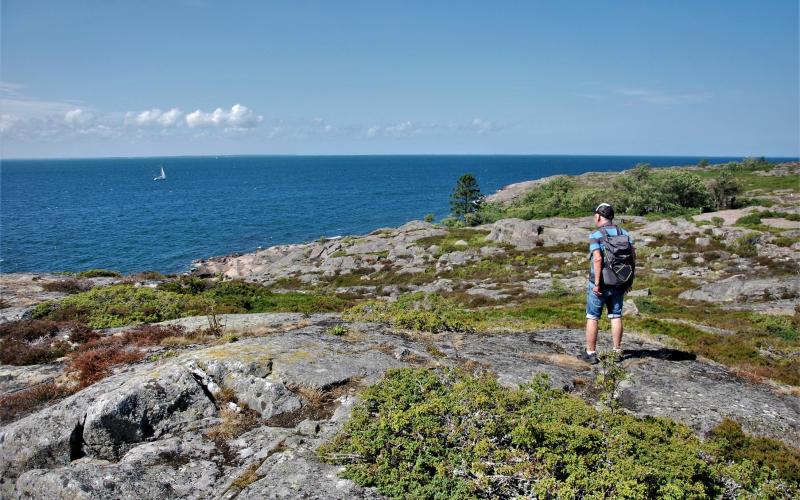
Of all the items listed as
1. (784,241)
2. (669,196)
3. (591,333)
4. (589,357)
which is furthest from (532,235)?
(591,333)

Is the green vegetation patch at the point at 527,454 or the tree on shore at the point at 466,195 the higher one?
the tree on shore at the point at 466,195

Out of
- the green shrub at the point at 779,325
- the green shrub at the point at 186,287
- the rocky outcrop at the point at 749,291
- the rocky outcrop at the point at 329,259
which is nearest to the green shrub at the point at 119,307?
the green shrub at the point at 186,287

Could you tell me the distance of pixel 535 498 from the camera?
5621 mm

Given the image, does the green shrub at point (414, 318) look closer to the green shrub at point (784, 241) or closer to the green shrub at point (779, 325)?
the green shrub at point (779, 325)

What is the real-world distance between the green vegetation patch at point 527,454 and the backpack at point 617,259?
3.41 metres

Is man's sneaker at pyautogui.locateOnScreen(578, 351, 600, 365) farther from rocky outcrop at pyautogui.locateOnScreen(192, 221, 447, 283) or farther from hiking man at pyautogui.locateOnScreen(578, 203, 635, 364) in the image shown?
rocky outcrop at pyautogui.locateOnScreen(192, 221, 447, 283)

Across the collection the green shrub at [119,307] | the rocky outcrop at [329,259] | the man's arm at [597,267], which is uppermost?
the man's arm at [597,267]

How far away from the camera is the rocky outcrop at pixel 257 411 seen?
643 centimetres

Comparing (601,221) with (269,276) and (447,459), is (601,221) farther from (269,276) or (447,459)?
(269,276)

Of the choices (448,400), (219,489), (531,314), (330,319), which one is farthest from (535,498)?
(531,314)

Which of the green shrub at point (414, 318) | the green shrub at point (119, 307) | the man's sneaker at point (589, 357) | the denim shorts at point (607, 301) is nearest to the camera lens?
the denim shorts at point (607, 301)

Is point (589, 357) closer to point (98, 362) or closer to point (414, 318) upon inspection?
point (414, 318)

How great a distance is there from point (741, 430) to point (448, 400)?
5.29 m

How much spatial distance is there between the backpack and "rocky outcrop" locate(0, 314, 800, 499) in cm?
221
